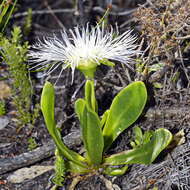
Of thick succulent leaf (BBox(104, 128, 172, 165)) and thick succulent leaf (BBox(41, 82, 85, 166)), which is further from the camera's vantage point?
thick succulent leaf (BBox(104, 128, 172, 165))

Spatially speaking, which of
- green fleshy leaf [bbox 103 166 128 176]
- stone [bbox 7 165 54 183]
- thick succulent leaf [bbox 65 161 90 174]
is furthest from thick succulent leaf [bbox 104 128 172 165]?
stone [bbox 7 165 54 183]

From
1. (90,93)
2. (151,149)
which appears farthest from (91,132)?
(151,149)

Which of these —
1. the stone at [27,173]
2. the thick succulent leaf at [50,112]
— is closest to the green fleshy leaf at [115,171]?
the thick succulent leaf at [50,112]

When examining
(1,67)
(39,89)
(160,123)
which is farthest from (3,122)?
(160,123)

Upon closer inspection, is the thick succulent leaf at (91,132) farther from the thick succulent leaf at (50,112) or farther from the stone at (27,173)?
the stone at (27,173)

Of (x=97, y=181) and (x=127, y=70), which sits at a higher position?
(x=127, y=70)

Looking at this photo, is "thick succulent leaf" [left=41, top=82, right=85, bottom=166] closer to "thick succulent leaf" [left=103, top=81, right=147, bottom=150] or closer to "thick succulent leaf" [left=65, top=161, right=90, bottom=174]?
"thick succulent leaf" [left=65, top=161, right=90, bottom=174]

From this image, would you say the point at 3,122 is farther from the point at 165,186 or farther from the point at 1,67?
the point at 165,186
